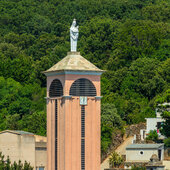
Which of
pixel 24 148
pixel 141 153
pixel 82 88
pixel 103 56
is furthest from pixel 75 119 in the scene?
pixel 103 56

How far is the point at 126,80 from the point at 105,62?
16.1 metres

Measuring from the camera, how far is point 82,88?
70812mm

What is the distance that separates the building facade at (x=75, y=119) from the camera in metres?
69.9

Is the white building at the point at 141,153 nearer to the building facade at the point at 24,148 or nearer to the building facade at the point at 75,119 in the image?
the building facade at the point at 24,148

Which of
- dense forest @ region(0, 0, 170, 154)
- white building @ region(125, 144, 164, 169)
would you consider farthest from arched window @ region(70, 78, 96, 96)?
dense forest @ region(0, 0, 170, 154)

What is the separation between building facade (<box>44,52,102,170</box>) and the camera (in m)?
69.9

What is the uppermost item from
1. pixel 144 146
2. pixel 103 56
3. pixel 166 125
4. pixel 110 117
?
pixel 103 56

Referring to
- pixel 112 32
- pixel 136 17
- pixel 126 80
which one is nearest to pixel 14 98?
pixel 126 80

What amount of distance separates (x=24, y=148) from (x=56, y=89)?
23.0m

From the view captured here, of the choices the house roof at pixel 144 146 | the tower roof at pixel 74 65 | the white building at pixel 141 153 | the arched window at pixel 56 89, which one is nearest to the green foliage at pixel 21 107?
the house roof at pixel 144 146

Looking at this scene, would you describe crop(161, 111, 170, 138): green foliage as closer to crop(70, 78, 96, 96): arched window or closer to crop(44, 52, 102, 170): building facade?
crop(44, 52, 102, 170): building facade

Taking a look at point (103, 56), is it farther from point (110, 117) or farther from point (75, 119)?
point (75, 119)

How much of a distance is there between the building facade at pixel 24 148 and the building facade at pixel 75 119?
21879 mm

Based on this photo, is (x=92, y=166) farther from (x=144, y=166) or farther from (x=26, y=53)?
(x=26, y=53)
